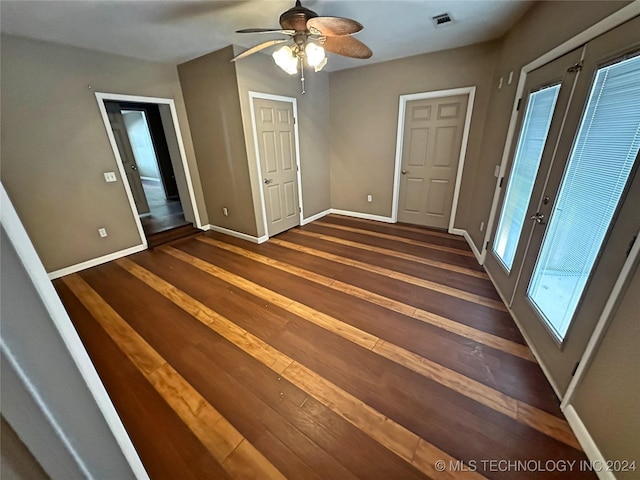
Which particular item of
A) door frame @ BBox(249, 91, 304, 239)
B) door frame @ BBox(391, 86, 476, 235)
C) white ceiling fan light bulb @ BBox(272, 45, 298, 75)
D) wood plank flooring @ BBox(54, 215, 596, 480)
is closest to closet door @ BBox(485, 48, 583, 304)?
wood plank flooring @ BBox(54, 215, 596, 480)

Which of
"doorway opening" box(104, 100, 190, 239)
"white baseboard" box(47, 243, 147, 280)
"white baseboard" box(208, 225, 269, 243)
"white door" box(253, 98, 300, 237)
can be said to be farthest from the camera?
"doorway opening" box(104, 100, 190, 239)

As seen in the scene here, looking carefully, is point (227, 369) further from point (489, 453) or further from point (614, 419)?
point (614, 419)

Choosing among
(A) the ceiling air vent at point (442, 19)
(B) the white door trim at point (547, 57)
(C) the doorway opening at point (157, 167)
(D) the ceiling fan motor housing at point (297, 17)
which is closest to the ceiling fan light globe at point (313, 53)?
(D) the ceiling fan motor housing at point (297, 17)

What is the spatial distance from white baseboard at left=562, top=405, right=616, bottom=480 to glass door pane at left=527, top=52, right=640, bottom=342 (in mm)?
404

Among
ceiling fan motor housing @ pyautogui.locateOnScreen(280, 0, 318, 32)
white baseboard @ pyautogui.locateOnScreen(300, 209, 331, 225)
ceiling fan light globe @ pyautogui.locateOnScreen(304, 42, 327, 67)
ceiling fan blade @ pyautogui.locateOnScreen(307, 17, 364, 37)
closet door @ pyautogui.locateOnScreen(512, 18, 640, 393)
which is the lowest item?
white baseboard @ pyautogui.locateOnScreen(300, 209, 331, 225)

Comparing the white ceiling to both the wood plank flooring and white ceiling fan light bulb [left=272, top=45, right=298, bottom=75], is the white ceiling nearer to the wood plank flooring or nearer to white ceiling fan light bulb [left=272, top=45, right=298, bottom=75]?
white ceiling fan light bulb [left=272, top=45, right=298, bottom=75]

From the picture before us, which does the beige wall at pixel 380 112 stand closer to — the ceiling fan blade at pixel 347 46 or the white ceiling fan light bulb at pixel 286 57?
the ceiling fan blade at pixel 347 46

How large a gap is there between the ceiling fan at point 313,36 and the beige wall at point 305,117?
1434 mm

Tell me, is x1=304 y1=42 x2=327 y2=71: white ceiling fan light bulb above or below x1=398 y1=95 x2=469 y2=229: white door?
above

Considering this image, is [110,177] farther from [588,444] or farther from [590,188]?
[588,444]

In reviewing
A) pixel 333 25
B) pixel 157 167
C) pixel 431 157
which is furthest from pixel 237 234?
pixel 157 167

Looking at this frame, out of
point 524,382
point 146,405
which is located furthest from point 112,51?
point 524,382

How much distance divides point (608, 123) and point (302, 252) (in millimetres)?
2918

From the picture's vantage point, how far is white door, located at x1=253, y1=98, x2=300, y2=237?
11.6 ft
